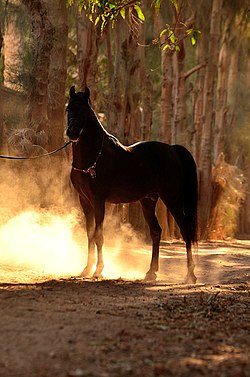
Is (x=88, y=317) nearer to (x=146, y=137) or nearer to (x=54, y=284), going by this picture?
(x=54, y=284)

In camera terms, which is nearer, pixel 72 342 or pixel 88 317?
pixel 72 342

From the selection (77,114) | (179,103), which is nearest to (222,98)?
(179,103)

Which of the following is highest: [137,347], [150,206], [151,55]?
[151,55]

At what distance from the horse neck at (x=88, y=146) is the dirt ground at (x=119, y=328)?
163cm

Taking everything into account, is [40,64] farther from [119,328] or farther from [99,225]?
[119,328]

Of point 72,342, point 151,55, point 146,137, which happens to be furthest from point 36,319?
point 151,55

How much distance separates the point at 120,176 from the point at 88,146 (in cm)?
66

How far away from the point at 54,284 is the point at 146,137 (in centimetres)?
1342

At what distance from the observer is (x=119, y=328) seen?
17.8 ft

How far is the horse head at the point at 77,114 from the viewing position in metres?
9.02

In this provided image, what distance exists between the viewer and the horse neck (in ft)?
30.5

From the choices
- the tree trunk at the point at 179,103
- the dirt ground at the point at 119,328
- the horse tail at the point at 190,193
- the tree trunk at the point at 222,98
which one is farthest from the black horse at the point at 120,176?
the tree trunk at the point at 222,98

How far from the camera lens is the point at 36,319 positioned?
5586 mm

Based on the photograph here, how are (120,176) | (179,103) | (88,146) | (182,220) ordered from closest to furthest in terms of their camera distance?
(88,146) < (120,176) < (182,220) < (179,103)
